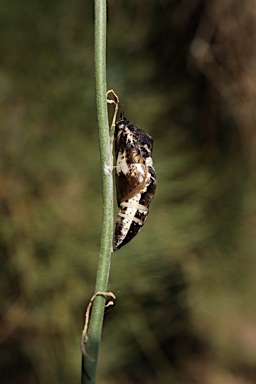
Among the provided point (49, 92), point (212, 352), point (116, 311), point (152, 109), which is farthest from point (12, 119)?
point (212, 352)

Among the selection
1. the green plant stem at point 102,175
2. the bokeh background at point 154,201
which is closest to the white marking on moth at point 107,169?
the green plant stem at point 102,175

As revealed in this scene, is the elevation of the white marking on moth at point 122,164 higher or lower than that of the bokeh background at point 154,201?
lower

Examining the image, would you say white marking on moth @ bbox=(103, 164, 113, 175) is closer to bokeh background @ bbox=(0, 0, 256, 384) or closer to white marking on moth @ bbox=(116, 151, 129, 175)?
white marking on moth @ bbox=(116, 151, 129, 175)

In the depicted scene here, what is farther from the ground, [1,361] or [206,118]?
[206,118]

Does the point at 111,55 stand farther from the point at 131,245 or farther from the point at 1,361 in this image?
the point at 1,361

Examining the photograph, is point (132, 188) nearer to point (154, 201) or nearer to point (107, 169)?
point (107, 169)

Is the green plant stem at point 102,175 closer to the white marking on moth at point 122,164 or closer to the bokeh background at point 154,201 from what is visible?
the white marking on moth at point 122,164
